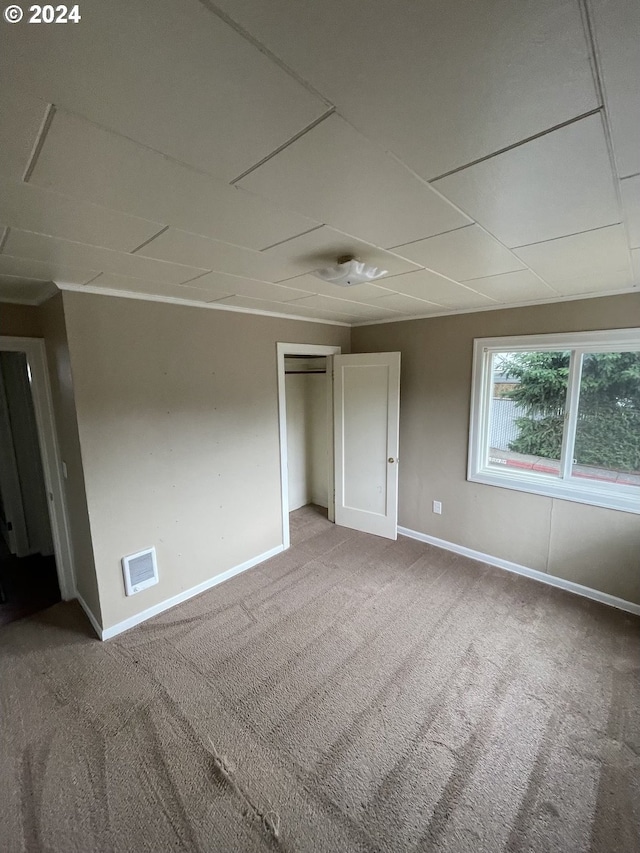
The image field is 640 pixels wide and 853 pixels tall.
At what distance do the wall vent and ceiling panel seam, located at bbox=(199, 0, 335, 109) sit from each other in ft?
9.05

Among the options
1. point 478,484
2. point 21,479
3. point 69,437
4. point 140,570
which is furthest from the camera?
point 21,479

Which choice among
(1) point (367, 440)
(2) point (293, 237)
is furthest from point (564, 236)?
(1) point (367, 440)

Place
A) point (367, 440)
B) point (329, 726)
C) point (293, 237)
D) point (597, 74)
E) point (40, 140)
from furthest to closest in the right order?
point (367, 440) < point (329, 726) < point (293, 237) < point (40, 140) < point (597, 74)

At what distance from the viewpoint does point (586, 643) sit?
2.38 m

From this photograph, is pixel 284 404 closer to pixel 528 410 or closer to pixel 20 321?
pixel 20 321

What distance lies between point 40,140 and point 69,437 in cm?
205

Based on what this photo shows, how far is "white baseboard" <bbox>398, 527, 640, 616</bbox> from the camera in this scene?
273 cm

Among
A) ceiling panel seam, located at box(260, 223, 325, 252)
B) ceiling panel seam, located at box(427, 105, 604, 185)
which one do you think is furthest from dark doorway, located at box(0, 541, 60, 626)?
ceiling panel seam, located at box(427, 105, 604, 185)

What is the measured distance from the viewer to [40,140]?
861 millimetres

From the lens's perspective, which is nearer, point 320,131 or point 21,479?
point 320,131

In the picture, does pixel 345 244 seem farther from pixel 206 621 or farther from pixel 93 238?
pixel 206 621

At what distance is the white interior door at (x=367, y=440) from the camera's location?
12.1 ft

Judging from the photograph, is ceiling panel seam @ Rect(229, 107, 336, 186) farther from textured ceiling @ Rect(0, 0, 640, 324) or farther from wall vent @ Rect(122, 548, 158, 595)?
wall vent @ Rect(122, 548, 158, 595)

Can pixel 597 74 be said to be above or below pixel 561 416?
above
